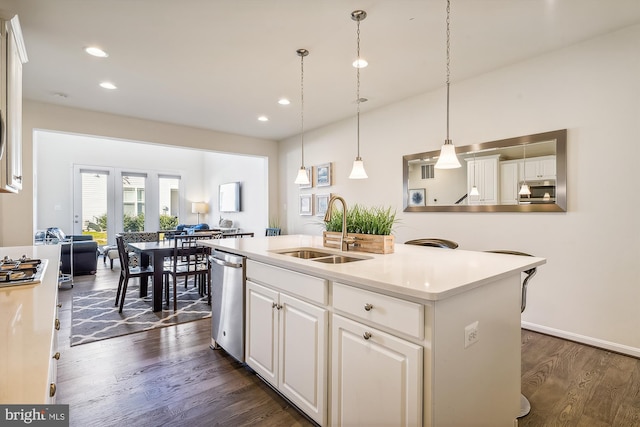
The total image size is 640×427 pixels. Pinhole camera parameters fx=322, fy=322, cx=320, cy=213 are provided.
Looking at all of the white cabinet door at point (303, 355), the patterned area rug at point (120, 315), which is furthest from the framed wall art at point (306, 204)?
the white cabinet door at point (303, 355)

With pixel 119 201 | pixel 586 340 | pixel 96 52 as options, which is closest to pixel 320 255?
Answer: pixel 586 340

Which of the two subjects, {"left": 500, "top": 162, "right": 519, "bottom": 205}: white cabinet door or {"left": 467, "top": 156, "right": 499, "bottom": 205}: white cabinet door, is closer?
{"left": 500, "top": 162, "right": 519, "bottom": 205}: white cabinet door

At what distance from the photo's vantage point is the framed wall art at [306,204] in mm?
5836

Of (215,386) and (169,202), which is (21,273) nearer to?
(215,386)

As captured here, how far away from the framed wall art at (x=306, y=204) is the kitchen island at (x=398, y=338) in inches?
150

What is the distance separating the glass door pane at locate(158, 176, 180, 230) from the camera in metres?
8.83

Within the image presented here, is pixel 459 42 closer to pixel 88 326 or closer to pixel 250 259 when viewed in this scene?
pixel 250 259

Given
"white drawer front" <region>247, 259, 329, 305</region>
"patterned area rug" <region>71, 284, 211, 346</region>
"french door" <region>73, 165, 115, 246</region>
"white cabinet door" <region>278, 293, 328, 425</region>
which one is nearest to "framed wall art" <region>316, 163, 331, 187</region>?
"patterned area rug" <region>71, 284, 211, 346</region>

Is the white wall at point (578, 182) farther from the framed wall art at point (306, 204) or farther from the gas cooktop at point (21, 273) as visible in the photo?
the gas cooktop at point (21, 273)

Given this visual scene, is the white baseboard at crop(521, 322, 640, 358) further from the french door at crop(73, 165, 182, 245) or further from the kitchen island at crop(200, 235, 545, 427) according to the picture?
the french door at crop(73, 165, 182, 245)

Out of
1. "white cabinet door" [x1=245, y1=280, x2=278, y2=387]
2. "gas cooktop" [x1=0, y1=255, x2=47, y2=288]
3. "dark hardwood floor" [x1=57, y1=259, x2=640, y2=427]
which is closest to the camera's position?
"gas cooktop" [x1=0, y1=255, x2=47, y2=288]

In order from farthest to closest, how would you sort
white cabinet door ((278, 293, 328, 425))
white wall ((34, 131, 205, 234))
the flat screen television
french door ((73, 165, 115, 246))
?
the flat screen television
french door ((73, 165, 115, 246))
white wall ((34, 131, 205, 234))
white cabinet door ((278, 293, 328, 425))

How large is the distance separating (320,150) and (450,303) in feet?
Answer: 15.2

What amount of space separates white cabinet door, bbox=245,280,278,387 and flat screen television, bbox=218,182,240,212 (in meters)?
6.00
